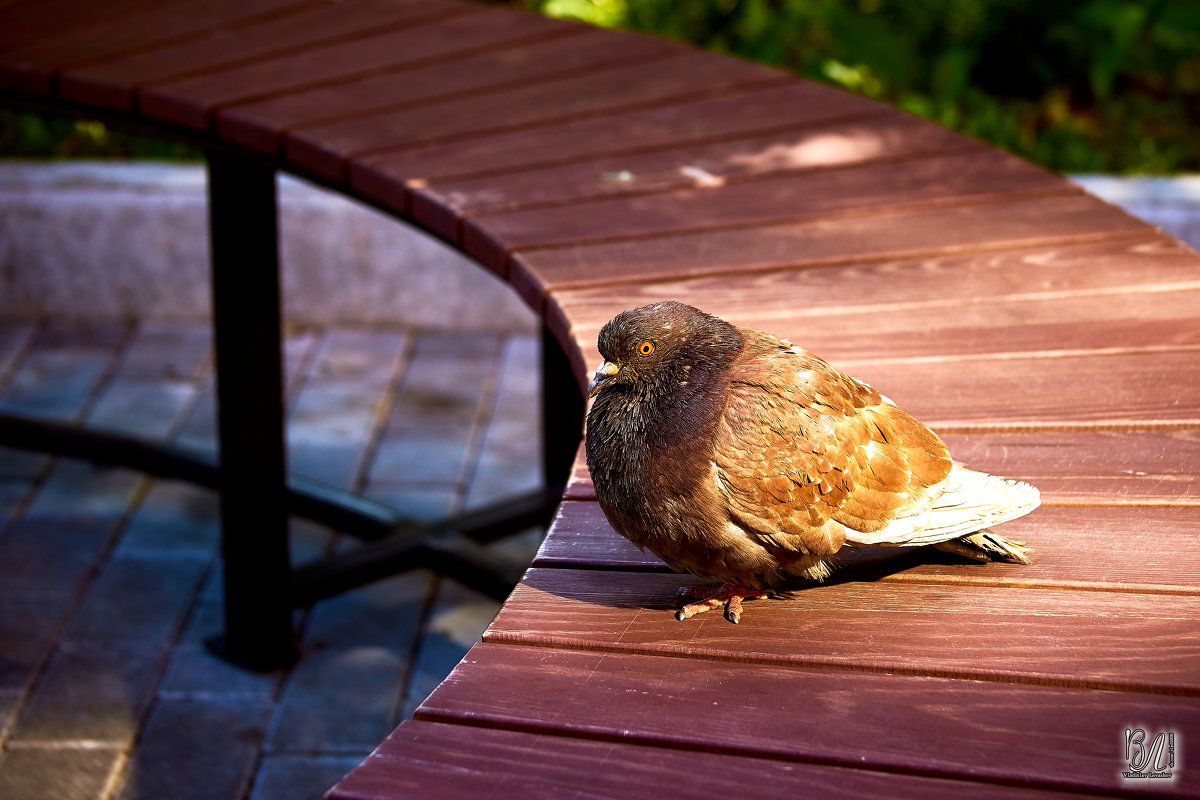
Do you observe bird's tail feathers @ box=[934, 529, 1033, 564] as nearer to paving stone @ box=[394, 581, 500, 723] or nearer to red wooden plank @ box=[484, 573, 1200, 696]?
red wooden plank @ box=[484, 573, 1200, 696]

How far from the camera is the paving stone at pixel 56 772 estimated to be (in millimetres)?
2799

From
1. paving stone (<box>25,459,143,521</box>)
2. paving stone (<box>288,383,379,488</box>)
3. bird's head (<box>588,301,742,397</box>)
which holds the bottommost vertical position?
paving stone (<box>25,459,143,521</box>)

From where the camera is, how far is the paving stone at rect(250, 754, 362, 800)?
9.29ft

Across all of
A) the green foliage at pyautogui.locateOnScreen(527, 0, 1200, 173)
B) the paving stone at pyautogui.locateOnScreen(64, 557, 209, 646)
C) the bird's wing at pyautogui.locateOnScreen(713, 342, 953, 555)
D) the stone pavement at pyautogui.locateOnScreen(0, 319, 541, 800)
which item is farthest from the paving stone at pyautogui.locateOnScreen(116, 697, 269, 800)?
the green foliage at pyautogui.locateOnScreen(527, 0, 1200, 173)

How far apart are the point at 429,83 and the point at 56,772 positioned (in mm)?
1840

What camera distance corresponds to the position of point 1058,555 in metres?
1.63

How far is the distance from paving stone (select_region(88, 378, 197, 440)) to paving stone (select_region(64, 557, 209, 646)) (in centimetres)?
68

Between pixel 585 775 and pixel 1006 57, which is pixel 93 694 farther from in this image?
pixel 1006 57

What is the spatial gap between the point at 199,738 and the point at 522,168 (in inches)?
60.4

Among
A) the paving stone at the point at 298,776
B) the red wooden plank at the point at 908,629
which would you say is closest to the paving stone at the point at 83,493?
the paving stone at the point at 298,776

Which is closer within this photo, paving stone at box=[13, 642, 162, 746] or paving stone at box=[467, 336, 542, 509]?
paving stone at box=[13, 642, 162, 746]

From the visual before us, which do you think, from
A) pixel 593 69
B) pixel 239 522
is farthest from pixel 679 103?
pixel 239 522

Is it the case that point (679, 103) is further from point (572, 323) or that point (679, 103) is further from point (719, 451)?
point (719, 451)

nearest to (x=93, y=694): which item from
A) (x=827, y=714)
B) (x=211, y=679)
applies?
(x=211, y=679)
